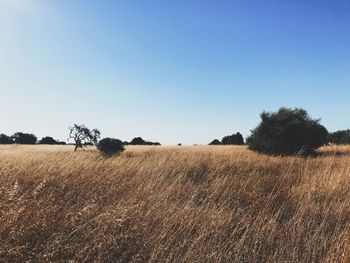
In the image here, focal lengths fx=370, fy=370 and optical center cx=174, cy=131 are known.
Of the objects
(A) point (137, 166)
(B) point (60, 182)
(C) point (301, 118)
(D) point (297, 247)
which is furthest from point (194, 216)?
(C) point (301, 118)

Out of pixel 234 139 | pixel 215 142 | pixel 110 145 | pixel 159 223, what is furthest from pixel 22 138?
pixel 159 223

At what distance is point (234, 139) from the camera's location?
176ft

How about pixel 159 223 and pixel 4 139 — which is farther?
pixel 4 139

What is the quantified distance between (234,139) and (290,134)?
97.1 ft

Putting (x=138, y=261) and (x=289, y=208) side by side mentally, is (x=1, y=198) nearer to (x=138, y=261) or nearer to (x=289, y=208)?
(x=138, y=261)

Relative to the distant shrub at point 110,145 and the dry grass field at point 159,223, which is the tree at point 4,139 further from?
the dry grass field at point 159,223

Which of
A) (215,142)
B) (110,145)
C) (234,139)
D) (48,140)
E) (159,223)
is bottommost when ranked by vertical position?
(159,223)

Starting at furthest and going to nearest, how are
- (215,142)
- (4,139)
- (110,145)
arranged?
(4,139) → (215,142) → (110,145)

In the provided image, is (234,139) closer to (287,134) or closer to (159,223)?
(287,134)

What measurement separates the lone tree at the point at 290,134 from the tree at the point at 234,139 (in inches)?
1052

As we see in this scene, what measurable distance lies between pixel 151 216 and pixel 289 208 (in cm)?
233

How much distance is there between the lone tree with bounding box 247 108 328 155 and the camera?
23.7m

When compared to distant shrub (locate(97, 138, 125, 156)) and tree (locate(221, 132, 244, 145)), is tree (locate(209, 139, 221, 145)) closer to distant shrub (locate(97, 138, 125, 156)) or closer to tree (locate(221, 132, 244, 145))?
tree (locate(221, 132, 244, 145))

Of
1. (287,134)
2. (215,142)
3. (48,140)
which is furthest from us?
(48,140)
